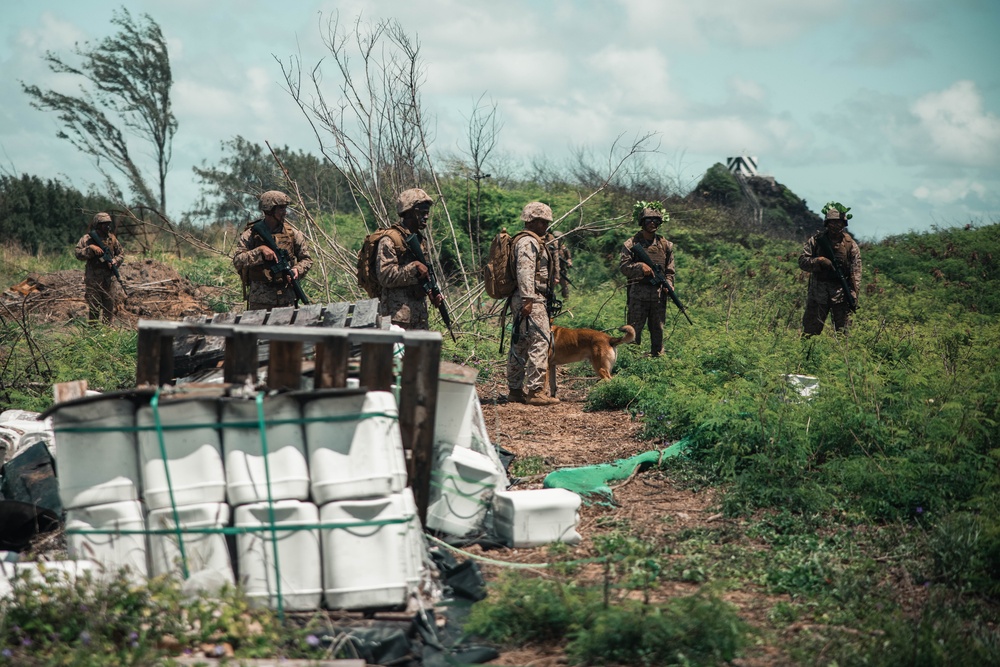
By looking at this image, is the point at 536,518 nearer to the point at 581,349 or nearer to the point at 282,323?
the point at 282,323

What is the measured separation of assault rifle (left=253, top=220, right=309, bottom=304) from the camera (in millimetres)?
8719

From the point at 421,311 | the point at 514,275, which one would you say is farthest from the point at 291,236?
the point at 514,275

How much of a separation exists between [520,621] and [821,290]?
829 centimetres

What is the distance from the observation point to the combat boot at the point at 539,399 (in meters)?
8.99

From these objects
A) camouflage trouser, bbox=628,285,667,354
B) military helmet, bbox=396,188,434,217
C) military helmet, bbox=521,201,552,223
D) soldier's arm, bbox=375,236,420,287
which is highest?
military helmet, bbox=396,188,434,217

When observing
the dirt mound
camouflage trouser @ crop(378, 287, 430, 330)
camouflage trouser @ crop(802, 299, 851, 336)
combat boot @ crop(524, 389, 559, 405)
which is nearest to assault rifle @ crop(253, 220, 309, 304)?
camouflage trouser @ crop(378, 287, 430, 330)

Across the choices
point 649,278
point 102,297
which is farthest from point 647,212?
point 102,297

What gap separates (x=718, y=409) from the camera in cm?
696

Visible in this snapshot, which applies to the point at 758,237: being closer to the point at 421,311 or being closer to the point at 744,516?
the point at 421,311

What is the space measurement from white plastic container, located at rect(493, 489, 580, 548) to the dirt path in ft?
0.23

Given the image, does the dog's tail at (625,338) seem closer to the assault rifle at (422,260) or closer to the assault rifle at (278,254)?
Result: the assault rifle at (422,260)

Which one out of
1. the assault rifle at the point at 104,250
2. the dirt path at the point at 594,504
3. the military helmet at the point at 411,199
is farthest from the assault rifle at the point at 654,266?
the assault rifle at the point at 104,250

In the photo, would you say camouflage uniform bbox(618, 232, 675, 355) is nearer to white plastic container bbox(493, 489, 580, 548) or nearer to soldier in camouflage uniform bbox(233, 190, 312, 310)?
soldier in camouflage uniform bbox(233, 190, 312, 310)

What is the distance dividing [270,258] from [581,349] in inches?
129
